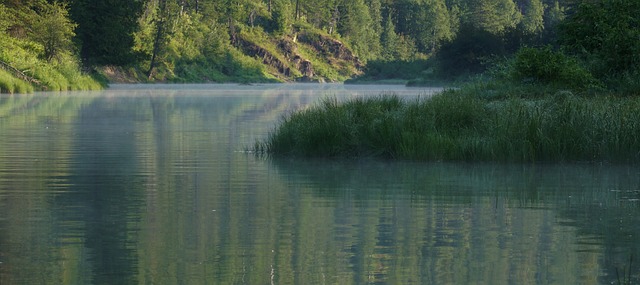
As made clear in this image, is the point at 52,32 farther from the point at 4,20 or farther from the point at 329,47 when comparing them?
the point at 329,47

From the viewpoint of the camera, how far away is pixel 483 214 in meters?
16.4

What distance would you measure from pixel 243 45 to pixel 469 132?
455ft

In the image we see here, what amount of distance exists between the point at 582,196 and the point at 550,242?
17.5ft

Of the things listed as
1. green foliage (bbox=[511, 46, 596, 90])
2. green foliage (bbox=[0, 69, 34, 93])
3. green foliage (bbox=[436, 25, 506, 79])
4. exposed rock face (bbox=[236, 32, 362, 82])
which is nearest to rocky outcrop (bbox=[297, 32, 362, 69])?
exposed rock face (bbox=[236, 32, 362, 82])

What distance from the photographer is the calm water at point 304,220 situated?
1185cm

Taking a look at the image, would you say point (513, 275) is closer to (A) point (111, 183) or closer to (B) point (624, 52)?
(A) point (111, 183)

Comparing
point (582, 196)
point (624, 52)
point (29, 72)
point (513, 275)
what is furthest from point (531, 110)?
point (29, 72)

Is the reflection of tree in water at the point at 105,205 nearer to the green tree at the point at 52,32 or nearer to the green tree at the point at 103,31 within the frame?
the green tree at the point at 52,32

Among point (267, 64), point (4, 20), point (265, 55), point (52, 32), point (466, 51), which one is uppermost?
point (4, 20)

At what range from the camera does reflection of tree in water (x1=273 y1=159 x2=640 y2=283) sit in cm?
1231

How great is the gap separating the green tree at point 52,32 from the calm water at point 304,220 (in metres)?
65.6

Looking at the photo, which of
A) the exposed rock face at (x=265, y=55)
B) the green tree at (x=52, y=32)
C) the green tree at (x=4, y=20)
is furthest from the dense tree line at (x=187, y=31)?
the exposed rock face at (x=265, y=55)

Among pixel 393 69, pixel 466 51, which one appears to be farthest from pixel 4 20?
pixel 393 69

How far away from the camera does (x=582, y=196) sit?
1895 cm
